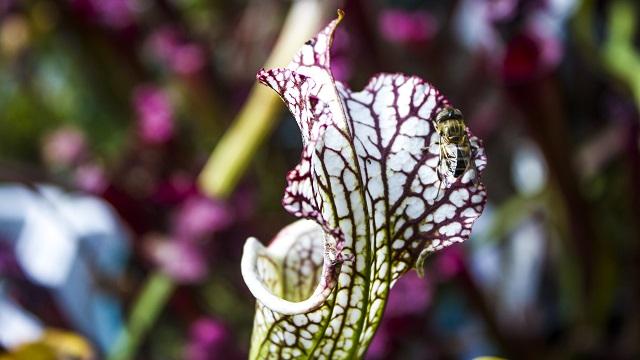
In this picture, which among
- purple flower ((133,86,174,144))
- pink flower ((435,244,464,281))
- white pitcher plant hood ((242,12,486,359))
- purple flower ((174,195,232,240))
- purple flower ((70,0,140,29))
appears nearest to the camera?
white pitcher plant hood ((242,12,486,359))

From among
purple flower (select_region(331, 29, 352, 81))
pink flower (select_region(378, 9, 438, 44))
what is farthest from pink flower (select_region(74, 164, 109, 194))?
pink flower (select_region(378, 9, 438, 44))

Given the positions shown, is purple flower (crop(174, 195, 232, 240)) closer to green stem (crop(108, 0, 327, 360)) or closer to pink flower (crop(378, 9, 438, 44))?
green stem (crop(108, 0, 327, 360))

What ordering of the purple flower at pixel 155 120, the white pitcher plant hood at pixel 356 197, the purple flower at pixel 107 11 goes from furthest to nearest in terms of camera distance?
the purple flower at pixel 107 11
the purple flower at pixel 155 120
the white pitcher plant hood at pixel 356 197

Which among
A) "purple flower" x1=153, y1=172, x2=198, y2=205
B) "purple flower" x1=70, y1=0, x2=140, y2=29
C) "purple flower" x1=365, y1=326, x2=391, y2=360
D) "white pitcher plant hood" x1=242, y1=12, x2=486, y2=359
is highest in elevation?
"purple flower" x1=70, y1=0, x2=140, y2=29

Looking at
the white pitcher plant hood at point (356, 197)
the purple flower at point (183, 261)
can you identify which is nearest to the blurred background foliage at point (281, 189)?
the purple flower at point (183, 261)

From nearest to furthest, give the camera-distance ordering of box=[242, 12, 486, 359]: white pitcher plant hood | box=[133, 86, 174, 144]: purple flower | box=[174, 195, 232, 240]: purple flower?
box=[242, 12, 486, 359]: white pitcher plant hood < box=[174, 195, 232, 240]: purple flower < box=[133, 86, 174, 144]: purple flower

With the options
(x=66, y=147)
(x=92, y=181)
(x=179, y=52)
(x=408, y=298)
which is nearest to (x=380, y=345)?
(x=408, y=298)

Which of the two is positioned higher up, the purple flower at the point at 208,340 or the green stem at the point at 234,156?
the green stem at the point at 234,156

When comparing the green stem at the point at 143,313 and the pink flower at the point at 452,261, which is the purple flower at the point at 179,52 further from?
the pink flower at the point at 452,261

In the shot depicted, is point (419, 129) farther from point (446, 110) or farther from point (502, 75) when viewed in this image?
point (502, 75)

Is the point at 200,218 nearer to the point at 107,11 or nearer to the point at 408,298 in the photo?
the point at 408,298
